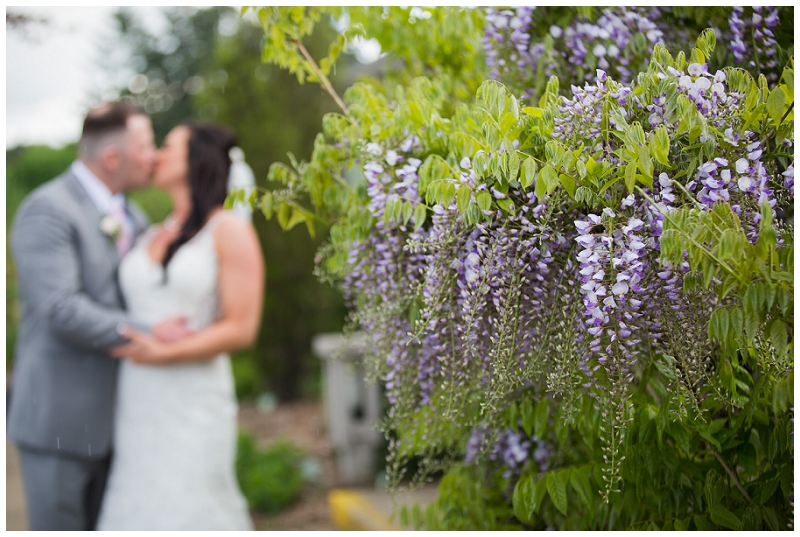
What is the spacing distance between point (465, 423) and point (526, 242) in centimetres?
58

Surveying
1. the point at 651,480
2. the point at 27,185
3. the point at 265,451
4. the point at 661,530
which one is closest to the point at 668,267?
the point at 651,480

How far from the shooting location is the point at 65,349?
2.70 metres

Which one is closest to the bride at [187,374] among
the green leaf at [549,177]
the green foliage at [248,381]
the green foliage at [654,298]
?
the green foliage at [654,298]

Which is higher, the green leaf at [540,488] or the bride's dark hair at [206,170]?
the bride's dark hair at [206,170]

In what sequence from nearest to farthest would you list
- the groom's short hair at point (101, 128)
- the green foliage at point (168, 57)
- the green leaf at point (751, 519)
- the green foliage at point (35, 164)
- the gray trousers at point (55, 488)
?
1. the green leaf at point (751, 519)
2. the gray trousers at point (55, 488)
3. the groom's short hair at point (101, 128)
4. the green foliage at point (35, 164)
5. the green foliage at point (168, 57)

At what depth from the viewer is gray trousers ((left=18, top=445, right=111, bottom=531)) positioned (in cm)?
258

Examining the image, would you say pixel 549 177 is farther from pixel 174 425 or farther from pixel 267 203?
pixel 174 425

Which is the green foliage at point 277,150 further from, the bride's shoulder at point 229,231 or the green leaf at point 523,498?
the green leaf at point 523,498

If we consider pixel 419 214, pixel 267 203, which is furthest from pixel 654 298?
pixel 267 203

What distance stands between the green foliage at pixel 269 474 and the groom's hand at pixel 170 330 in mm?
1617

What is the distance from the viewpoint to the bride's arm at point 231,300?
2854 mm

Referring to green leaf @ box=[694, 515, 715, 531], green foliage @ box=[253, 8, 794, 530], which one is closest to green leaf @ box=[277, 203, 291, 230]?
green foliage @ box=[253, 8, 794, 530]

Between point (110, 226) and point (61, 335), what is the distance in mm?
534

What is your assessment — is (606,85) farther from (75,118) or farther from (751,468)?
(75,118)
